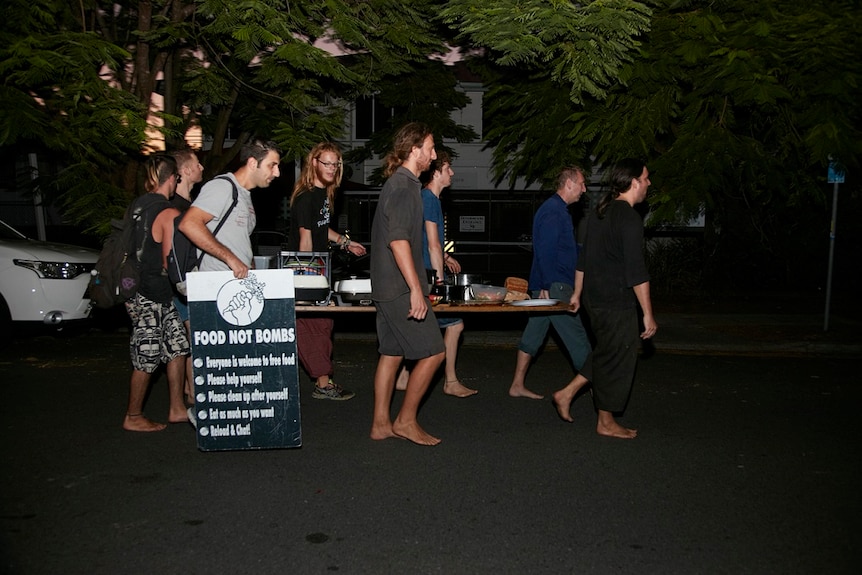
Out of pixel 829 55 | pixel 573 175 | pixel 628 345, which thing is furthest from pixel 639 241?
pixel 829 55

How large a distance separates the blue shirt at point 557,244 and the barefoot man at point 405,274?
64.4 inches

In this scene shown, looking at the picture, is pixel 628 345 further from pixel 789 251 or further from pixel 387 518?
pixel 789 251

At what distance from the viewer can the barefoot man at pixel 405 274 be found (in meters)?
5.11

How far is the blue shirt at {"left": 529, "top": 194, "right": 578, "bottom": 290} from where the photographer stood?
664 centimetres

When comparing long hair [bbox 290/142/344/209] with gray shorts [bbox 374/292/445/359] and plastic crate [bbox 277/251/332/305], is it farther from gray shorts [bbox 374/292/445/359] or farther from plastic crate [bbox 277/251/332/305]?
gray shorts [bbox 374/292/445/359]

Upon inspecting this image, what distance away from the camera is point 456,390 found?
7125mm

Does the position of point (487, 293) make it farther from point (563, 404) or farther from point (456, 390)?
point (456, 390)

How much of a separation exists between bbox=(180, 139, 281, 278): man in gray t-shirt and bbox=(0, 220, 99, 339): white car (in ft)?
13.2

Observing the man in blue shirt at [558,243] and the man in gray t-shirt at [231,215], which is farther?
the man in blue shirt at [558,243]

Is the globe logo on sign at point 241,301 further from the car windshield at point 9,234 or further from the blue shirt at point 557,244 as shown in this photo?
the car windshield at point 9,234

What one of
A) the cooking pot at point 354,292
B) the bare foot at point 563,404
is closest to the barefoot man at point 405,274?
the cooking pot at point 354,292

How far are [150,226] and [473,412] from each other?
9.54 feet

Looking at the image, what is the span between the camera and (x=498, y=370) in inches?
332

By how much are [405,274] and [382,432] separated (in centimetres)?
125
